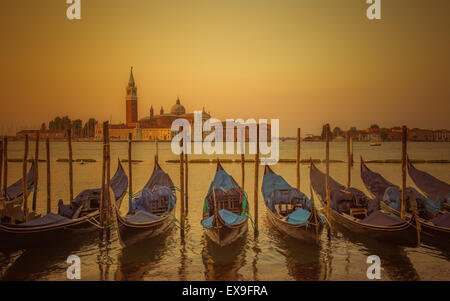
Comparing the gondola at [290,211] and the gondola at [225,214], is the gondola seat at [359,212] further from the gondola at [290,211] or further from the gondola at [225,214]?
the gondola at [225,214]

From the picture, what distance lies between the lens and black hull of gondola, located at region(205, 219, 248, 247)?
7.54 metres

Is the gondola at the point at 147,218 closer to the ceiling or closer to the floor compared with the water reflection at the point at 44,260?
closer to the ceiling

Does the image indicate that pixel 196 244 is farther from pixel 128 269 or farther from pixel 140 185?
pixel 140 185

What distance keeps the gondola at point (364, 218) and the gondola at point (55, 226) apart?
5.87m

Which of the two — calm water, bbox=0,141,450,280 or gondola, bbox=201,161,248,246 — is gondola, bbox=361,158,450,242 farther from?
gondola, bbox=201,161,248,246

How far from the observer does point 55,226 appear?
7.72 metres

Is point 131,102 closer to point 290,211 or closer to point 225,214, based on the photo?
point 290,211

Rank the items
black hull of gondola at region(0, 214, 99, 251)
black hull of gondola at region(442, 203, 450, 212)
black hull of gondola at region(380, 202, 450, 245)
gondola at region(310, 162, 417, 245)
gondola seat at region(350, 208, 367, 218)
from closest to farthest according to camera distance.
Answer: black hull of gondola at region(0, 214, 99, 251) → gondola at region(310, 162, 417, 245) → black hull of gondola at region(380, 202, 450, 245) → gondola seat at region(350, 208, 367, 218) → black hull of gondola at region(442, 203, 450, 212)

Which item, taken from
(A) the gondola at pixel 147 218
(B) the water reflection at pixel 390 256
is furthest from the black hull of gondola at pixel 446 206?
(A) the gondola at pixel 147 218

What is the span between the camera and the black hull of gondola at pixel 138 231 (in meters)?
7.55

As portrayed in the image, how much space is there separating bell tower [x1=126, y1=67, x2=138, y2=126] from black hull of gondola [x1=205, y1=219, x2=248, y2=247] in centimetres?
10535

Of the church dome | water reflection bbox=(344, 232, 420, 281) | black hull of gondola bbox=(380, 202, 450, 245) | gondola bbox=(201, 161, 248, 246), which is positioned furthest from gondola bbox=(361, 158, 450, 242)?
the church dome

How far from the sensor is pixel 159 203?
377 inches
